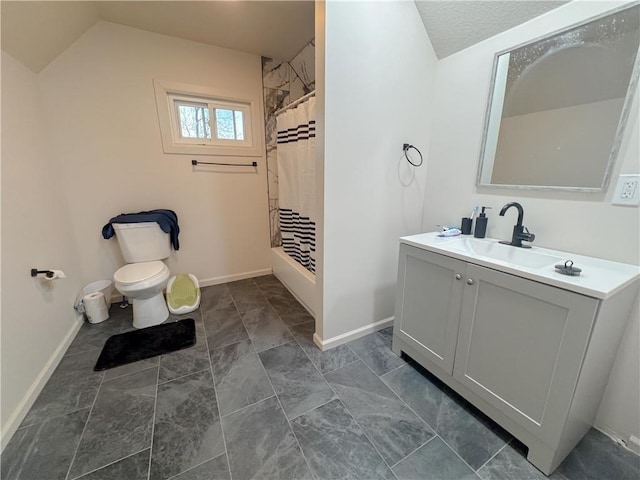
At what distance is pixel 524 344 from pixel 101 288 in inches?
119

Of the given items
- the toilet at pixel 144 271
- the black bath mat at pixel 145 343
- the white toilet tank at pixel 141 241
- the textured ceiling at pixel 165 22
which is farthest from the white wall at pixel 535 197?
the white toilet tank at pixel 141 241

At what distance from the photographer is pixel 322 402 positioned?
1399mm

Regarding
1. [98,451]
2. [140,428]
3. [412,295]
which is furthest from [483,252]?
[98,451]

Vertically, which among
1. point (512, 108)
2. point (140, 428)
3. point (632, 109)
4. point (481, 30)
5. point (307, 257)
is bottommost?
point (140, 428)

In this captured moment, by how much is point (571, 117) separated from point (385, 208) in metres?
1.02

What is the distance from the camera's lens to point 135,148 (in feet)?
7.41

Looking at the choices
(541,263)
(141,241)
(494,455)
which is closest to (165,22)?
(141,241)

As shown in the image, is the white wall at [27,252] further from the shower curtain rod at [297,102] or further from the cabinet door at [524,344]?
the cabinet door at [524,344]

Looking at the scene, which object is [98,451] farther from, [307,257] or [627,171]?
[627,171]

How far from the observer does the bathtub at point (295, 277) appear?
7.22ft

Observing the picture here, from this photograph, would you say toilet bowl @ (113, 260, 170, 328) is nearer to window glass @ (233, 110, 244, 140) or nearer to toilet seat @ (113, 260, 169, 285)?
toilet seat @ (113, 260, 169, 285)

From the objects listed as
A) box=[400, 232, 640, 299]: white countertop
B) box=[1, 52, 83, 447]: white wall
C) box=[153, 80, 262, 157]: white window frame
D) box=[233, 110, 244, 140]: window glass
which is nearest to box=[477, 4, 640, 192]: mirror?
box=[400, 232, 640, 299]: white countertop

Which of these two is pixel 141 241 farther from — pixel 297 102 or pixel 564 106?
pixel 564 106

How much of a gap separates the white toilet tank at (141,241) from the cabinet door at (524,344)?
2401mm
